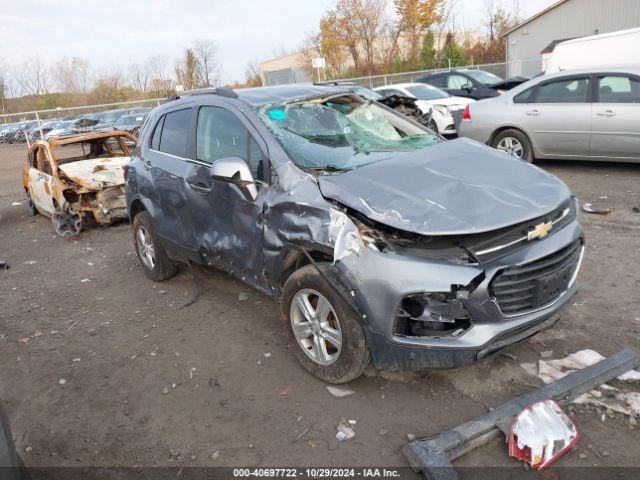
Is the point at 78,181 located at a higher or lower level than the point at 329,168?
lower

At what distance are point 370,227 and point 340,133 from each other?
123 centimetres

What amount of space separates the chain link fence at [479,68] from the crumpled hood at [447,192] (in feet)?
68.5

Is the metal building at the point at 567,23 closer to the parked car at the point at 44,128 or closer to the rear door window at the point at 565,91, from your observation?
the rear door window at the point at 565,91

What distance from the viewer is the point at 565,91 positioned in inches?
314

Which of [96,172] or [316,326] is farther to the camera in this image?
[96,172]

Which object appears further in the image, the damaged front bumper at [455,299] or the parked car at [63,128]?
the parked car at [63,128]

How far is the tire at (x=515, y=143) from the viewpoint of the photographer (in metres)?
8.39

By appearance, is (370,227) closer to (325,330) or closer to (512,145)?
(325,330)

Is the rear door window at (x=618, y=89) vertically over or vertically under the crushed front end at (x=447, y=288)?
over

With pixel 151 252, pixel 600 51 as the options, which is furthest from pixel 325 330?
pixel 600 51

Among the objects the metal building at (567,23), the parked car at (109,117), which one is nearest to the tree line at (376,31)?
the metal building at (567,23)

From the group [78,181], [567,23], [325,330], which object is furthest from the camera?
[567,23]

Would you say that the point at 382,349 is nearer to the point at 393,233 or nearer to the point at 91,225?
the point at 393,233

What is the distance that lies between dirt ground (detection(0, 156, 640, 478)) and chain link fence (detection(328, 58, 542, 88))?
1977cm
